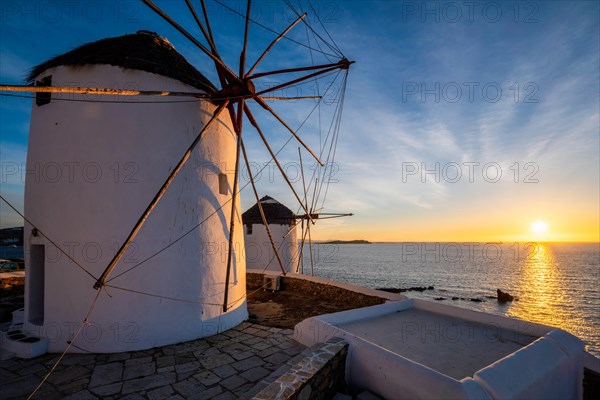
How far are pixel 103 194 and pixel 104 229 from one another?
2.22ft

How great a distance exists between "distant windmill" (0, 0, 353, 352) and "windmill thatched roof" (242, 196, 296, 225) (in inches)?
577

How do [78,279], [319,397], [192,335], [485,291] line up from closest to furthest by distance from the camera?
[319,397], [78,279], [192,335], [485,291]

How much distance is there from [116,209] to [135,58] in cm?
315

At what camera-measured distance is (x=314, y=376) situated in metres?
3.63

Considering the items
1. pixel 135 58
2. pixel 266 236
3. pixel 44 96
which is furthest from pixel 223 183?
pixel 266 236

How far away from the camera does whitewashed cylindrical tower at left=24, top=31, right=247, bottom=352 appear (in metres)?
5.39

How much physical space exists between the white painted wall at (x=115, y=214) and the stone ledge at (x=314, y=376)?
3083 millimetres

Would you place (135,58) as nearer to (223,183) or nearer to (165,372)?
(223,183)

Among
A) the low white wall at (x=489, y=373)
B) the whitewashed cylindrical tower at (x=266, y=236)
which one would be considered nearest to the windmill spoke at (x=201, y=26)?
the low white wall at (x=489, y=373)

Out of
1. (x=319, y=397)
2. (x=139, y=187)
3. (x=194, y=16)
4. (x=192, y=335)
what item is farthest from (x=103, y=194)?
(x=319, y=397)

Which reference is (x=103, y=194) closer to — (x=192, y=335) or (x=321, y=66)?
(x=192, y=335)

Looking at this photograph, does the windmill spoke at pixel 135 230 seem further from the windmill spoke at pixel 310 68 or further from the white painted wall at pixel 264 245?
the white painted wall at pixel 264 245

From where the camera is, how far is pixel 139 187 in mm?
5633

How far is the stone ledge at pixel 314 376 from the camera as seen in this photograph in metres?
3.26
